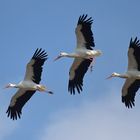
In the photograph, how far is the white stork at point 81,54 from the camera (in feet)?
325

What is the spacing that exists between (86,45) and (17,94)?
376 cm

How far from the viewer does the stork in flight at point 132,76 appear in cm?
9800

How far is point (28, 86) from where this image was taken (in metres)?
98.7

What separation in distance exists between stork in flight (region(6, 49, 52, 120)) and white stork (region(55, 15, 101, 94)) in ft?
4.41

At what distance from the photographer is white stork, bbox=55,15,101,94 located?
9906 centimetres

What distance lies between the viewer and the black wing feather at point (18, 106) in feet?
325

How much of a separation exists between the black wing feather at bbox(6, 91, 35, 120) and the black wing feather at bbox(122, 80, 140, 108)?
4176 mm

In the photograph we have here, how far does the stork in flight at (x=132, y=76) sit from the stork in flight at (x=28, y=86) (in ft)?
11.2

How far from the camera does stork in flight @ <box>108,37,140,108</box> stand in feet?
322

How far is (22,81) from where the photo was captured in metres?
99.0

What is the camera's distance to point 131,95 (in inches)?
3883

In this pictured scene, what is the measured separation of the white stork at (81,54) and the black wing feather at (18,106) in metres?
1.93

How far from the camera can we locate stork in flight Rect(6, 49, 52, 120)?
98.5m

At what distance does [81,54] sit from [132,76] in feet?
8.52
